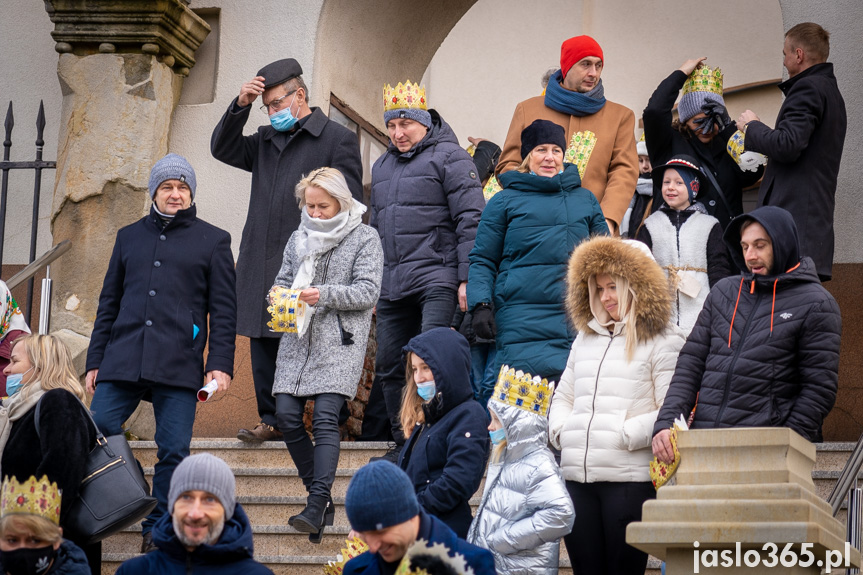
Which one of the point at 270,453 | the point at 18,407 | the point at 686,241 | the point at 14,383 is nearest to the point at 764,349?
the point at 686,241

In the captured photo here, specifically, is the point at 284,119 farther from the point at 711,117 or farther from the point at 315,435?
the point at 711,117

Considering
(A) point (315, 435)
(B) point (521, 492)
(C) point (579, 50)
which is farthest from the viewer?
(C) point (579, 50)

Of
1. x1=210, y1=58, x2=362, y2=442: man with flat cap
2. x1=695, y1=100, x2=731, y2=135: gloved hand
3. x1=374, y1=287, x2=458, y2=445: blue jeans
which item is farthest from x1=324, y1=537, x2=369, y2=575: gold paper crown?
x1=695, y1=100, x2=731, y2=135: gloved hand

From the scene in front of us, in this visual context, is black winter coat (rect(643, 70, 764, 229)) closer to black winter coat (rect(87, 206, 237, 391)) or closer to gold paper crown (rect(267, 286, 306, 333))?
gold paper crown (rect(267, 286, 306, 333))

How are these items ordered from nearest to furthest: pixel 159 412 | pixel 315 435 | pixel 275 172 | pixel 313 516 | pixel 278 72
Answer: pixel 313 516, pixel 315 435, pixel 159 412, pixel 278 72, pixel 275 172

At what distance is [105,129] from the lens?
9.34m

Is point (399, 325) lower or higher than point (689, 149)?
lower

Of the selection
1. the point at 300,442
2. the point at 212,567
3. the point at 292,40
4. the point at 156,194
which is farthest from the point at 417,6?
the point at 212,567

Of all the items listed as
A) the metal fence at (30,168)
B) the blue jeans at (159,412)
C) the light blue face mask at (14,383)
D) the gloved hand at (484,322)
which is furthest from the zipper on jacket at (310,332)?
the metal fence at (30,168)

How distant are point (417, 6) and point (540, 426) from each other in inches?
230

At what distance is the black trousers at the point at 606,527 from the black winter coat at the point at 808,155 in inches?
98.0

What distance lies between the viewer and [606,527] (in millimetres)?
5453

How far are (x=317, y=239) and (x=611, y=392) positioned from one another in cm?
199

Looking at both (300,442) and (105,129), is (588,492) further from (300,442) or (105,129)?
(105,129)
